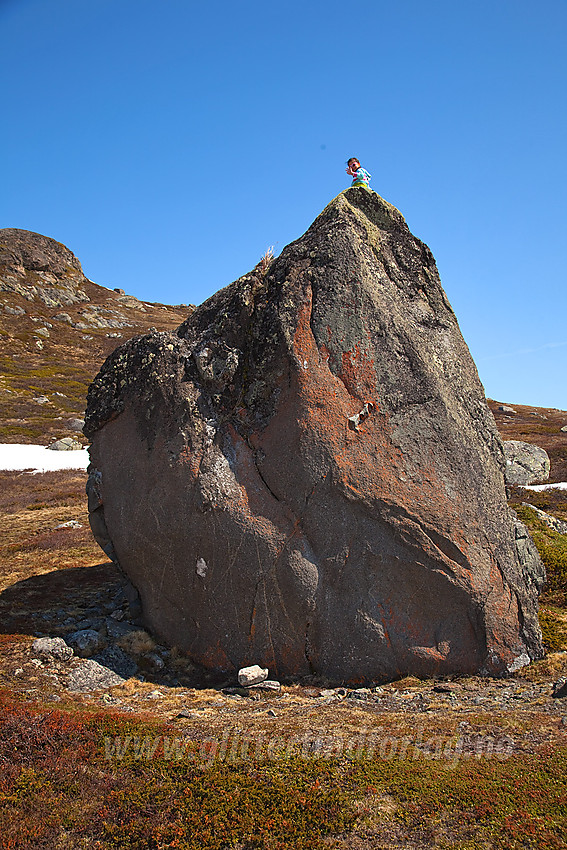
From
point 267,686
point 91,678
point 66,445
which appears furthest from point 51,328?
point 267,686

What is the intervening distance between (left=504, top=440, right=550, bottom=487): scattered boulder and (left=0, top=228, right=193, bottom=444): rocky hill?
133ft

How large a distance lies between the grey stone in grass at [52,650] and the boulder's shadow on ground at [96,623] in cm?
25

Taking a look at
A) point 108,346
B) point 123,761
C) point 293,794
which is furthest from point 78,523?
point 108,346

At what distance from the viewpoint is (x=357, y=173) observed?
1231 cm

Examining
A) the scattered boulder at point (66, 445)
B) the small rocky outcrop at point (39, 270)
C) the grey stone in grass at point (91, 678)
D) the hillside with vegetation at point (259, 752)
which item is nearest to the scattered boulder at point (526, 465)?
the hillside with vegetation at point (259, 752)

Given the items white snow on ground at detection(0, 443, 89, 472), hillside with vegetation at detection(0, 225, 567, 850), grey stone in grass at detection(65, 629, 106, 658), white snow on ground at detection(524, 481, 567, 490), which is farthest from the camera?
white snow on ground at detection(0, 443, 89, 472)

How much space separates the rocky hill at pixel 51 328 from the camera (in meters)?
59.7

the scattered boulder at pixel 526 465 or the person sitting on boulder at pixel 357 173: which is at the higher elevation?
the person sitting on boulder at pixel 357 173

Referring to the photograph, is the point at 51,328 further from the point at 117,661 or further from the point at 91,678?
the point at 91,678

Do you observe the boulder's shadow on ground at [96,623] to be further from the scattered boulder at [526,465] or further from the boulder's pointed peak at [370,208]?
the scattered boulder at [526,465]

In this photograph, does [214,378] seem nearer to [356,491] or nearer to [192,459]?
[192,459]

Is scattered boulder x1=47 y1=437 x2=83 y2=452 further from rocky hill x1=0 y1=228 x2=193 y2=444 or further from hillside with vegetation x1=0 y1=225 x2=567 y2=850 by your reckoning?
hillside with vegetation x1=0 y1=225 x2=567 y2=850

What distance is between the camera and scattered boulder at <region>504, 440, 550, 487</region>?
110 feet

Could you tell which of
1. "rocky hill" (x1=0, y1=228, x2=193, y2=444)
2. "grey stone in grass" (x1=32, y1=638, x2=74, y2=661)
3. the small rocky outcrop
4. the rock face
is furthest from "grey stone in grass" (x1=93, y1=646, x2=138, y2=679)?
the small rocky outcrop
